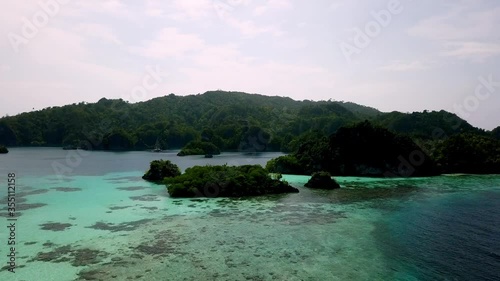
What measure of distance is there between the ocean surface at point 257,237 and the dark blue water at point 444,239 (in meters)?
0.08

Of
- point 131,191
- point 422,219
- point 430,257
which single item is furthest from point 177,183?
point 430,257

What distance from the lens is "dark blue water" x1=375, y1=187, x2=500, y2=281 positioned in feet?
66.8

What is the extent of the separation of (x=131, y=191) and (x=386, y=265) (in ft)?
131

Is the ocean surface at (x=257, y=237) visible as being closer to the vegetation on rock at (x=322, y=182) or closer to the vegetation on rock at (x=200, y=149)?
the vegetation on rock at (x=322, y=182)

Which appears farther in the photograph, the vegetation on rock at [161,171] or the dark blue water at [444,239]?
the vegetation on rock at [161,171]

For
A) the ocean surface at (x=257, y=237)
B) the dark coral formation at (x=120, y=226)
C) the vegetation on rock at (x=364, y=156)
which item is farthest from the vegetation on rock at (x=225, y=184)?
the vegetation on rock at (x=364, y=156)

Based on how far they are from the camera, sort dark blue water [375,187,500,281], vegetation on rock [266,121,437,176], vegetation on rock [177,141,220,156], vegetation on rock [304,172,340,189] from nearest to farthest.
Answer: dark blue water [375,187,500,281] < vegetation on rock [304,172,340,189] < vegetation on rock [266,121,437,176] < vegetation on rock [177,141,220,156]

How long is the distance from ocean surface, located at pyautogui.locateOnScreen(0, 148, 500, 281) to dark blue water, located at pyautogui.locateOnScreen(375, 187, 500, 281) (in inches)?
3.3

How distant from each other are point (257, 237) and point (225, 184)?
20.2 m

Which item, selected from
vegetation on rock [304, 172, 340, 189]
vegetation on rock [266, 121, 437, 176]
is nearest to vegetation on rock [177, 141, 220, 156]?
vegetation on rock [266, 121, 437, 176]

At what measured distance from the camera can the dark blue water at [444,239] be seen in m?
20.4

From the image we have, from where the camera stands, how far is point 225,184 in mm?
Answer: 46875

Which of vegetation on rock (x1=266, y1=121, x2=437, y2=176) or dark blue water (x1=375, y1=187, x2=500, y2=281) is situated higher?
vegetation on rock (x1=266, y1=121, x2=437, y2=176)

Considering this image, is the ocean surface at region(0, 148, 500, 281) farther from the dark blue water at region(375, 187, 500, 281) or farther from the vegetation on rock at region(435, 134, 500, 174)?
the vegetation on rock at region(435, 134, 500, 174)
